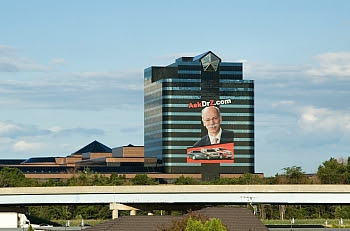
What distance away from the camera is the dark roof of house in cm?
7612

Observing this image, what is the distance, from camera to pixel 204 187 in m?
131

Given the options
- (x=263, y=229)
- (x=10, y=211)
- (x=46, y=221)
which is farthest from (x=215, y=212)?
(x=46, y=221)

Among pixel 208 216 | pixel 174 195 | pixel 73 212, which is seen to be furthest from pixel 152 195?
pixel 208 216

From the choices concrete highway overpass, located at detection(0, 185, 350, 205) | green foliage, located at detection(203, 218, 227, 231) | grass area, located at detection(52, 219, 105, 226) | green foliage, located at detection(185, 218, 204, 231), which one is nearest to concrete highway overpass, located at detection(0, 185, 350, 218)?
concrete highway overpass, located at detection(0, 185, 350, 205)

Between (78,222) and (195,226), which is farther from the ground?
(195,226)

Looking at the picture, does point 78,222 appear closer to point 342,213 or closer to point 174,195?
point 174,195

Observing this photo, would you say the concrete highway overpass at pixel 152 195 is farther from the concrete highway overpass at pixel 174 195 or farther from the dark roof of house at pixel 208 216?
the dark roof of house at pixel 208 216

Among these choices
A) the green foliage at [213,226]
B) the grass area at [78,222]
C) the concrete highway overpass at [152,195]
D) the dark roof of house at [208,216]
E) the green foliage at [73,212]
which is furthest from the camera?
the green foliage at [73,212]

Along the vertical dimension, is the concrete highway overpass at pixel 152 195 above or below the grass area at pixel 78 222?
above

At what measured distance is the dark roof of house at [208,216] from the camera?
76.1 meters

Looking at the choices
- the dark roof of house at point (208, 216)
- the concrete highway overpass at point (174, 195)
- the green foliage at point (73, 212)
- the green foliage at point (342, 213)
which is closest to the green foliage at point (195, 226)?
the dark roof of house at point (208, 216)

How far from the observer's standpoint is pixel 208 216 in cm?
7762

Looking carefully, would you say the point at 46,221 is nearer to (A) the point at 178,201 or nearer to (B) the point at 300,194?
(A) the point at 178,201

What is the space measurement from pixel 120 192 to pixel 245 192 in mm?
18007
